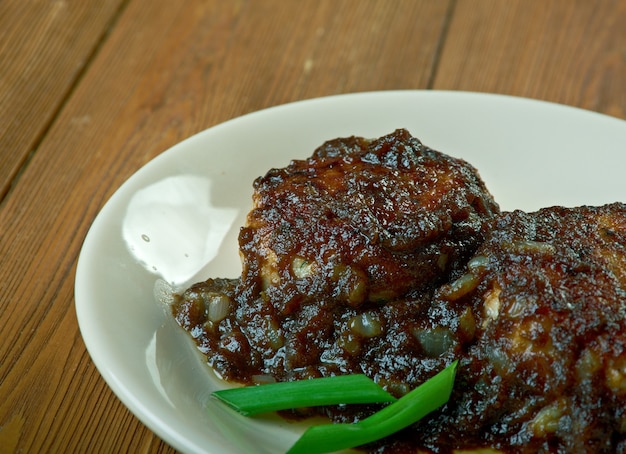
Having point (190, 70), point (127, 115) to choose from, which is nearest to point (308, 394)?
point (127, 115)

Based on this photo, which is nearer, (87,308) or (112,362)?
(112,362)

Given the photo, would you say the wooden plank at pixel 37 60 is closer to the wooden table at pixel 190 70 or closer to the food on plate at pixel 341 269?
the wooden table at pixel 190 70

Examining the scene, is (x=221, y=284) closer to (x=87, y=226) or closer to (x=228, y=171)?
(x=228, y=171)

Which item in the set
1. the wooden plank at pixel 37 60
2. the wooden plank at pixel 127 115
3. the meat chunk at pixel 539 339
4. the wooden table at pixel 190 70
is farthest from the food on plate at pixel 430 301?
the wooden plank at pixel 37 60

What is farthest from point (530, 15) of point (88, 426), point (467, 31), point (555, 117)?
point (88, 426)

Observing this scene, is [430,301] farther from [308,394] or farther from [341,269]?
[308,394]

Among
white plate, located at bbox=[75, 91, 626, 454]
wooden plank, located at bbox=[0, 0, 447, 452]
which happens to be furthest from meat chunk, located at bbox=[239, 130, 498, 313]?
wooden plank, located at bbox=[0, 0, 447, 452]

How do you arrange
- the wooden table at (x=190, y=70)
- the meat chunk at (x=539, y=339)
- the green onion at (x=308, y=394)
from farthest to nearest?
1. the wooden table at (x=190, y=70)
2. the green onion at (x=308, y=394)
3. the meat chunk at (x=539, y=339)
